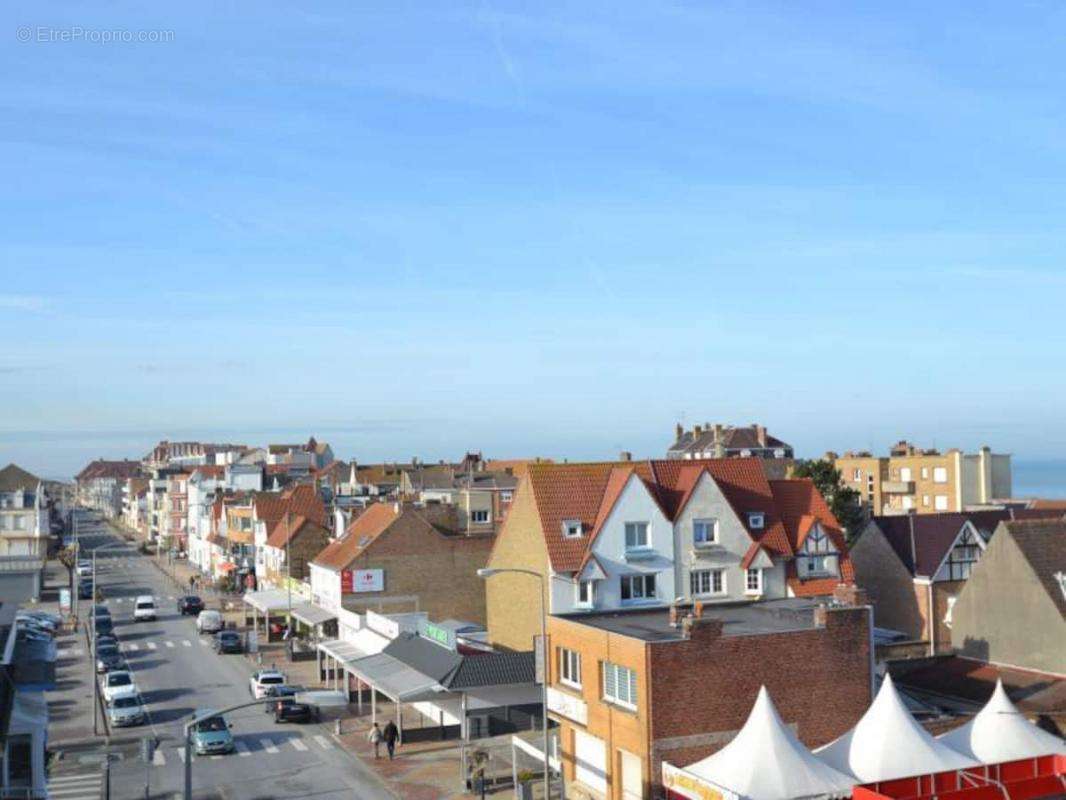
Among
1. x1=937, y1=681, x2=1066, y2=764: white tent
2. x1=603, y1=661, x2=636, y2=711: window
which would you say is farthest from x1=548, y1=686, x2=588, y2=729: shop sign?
x1=937, y1=681, x2=1066, y2=764: white tent

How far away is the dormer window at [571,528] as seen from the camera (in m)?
52.9

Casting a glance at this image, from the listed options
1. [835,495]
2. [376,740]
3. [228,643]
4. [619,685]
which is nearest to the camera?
[619,685]

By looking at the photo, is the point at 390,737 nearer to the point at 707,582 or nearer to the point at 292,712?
the point at 292,712

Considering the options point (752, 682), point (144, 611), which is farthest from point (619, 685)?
point (144, 611)

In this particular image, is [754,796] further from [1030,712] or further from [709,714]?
[1030,712]

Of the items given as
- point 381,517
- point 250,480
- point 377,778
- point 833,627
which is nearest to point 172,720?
point 377,778

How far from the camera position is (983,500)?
10338 cm

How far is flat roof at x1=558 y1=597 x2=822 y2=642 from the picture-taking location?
37.7 m

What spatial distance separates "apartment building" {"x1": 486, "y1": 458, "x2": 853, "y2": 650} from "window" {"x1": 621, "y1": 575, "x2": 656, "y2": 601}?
44mm

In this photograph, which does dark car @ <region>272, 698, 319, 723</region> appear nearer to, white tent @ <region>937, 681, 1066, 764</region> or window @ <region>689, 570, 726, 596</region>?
window @ <region>689, 570, 726, 596</region>

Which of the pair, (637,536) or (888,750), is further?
(637,536)

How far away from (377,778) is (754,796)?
16039 mm

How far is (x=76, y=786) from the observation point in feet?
139

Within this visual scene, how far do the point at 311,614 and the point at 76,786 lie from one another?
1074 inches
